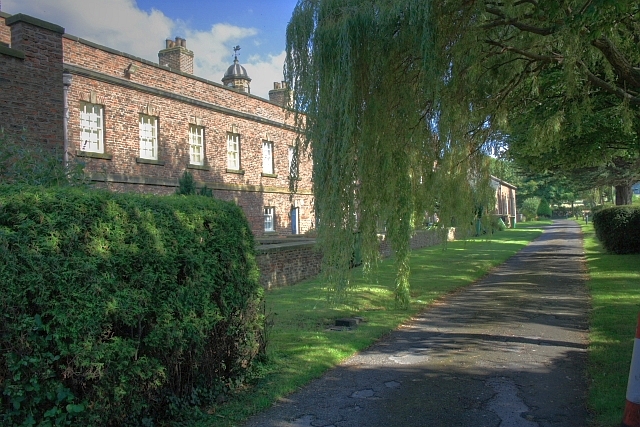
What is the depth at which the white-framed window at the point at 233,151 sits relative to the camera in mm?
23730

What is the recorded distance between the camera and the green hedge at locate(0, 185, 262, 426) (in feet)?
12.3

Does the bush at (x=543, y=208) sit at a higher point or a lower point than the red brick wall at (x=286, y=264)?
higher

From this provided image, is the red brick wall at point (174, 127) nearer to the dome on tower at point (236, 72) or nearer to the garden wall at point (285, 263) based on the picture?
the garden wall at point (285, 263)

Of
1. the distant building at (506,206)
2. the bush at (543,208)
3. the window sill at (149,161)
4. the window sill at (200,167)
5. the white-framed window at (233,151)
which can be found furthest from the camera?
the bush at (543,208)

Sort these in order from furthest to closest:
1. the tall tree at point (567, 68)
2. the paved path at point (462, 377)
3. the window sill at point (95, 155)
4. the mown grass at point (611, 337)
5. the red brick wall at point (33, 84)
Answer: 1. the window sill at point (95, 155)
2. the red brick wall at point (33, 84)
3. the tall tree at point (567, 68)
4. the mown grass at point (611, 337)
5. the paved path at point (462, 377)

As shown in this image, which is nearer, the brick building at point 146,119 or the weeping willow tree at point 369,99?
the weeping willow tree at point 369,99

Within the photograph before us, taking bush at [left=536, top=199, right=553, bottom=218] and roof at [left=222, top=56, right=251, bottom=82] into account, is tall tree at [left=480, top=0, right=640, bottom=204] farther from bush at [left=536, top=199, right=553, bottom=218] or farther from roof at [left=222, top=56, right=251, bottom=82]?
bush at [left=536, top=199, right=553, bottom=218]

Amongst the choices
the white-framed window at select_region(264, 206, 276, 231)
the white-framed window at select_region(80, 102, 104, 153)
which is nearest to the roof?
the white-framed window at select_region(264, 206, 276, 231)

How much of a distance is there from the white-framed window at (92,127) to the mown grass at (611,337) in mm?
14752

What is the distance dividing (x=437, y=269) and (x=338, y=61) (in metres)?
12.7

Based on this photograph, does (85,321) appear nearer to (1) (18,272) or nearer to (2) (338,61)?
(1) (18,272)

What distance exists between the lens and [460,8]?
26.3 ft

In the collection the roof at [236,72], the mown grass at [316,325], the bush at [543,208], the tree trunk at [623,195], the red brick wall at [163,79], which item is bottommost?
the mown grass at [316,325]

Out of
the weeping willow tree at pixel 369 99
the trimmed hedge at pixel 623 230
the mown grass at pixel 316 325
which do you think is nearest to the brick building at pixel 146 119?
the weeping willow tree at pixel 369 99
